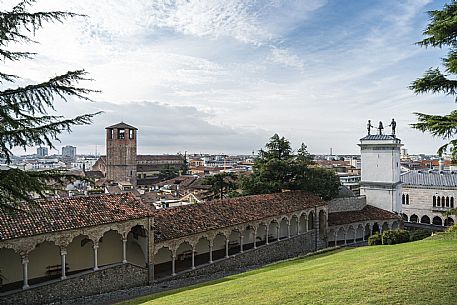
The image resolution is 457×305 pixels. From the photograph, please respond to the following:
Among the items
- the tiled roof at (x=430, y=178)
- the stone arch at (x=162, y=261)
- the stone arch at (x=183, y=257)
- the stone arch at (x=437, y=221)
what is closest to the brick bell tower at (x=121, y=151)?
the tiled roof at (x=430, y=178)

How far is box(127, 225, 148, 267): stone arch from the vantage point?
66.6 feet

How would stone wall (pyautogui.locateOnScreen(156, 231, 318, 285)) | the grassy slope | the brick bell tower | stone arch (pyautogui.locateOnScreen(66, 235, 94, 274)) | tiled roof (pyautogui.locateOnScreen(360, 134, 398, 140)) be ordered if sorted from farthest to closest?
the brick bell tower < tiled roof (pyautogui.locateOnScreen(360, 134, 398, 140)) < stone wall (pyautogui.locateOnScreen(156, 231, 318, 285)) < stone arch (pyautogui.locateOnScreen(66, 235, 94, 274)) < the grassy slope

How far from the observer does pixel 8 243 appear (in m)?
15.1

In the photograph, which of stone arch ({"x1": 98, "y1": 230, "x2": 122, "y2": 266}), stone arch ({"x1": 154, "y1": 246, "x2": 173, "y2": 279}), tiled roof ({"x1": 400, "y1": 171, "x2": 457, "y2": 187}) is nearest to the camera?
stone arch ({"x1": 98, "y1": 230, "x2": 122, "y2": 266})

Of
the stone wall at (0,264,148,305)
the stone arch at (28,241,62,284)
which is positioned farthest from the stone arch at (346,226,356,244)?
the stone arch at (28,241,62,284)

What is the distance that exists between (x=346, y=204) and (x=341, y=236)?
158 inches

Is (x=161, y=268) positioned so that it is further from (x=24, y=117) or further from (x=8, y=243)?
(x=24, y=117)

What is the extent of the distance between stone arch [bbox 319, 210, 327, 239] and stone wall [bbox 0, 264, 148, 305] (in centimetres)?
1788

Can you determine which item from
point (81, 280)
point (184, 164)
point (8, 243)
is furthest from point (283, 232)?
point (184, 164)

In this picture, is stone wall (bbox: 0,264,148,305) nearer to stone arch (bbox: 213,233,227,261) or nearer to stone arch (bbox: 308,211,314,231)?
stone arch (bbox: 213,233,227,261)

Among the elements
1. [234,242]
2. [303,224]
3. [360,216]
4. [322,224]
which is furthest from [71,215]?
[360,216]

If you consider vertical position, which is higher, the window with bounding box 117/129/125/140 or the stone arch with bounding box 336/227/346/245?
the window with bounding box 117/129/125/140

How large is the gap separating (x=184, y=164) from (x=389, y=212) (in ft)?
209

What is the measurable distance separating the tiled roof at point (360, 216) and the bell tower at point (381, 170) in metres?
1.31
